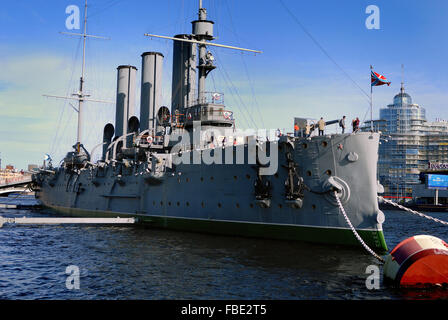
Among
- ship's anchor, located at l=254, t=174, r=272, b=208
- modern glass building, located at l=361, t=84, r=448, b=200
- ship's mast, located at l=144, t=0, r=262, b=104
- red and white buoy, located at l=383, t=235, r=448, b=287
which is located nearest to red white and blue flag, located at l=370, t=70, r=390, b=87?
ship's anchor, located at l=254, t=174, r=272, b=208

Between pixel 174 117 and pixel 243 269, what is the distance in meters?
19.0

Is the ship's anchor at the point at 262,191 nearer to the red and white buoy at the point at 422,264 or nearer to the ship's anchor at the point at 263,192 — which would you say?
the ship's anchor at the point at 263,192

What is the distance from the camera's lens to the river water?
12.3 meters

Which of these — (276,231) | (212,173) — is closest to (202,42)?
(212,173)

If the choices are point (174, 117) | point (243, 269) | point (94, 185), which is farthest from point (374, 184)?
point (94, 185)

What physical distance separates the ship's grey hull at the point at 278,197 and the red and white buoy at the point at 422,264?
560 cm

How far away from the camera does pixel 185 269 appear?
1538cm

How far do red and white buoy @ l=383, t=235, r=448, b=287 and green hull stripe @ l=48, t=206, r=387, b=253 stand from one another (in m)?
5.75
